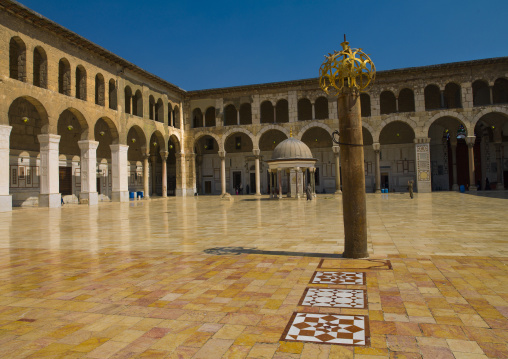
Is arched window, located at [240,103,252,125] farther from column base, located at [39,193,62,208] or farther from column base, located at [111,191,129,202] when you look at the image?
column base, located at [39,193,62,208]

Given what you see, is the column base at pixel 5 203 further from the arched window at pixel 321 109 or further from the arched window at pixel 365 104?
the arched window at pixel 365 104

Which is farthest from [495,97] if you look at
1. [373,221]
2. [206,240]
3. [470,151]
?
[206,240]

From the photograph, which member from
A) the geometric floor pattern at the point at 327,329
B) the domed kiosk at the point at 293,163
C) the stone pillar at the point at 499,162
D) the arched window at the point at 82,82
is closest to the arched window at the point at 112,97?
the arched window at the point at 82,82

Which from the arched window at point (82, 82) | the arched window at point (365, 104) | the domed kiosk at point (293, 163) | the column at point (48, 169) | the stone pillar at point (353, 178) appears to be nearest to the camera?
the stone pillar at point (353, 178)

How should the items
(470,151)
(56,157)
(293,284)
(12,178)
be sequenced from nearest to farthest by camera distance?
(293,284)
(56,157)
(12,178)
(470,151)

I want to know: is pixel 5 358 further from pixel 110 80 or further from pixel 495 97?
pixel 495 97

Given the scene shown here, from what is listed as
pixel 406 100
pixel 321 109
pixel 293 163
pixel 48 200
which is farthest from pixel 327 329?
pixel 406 100

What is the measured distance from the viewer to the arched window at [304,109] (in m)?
32.8

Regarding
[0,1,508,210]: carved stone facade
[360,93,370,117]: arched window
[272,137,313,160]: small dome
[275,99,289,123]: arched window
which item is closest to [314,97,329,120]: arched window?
[0,1,508,210]: carved stone facade

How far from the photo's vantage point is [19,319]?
340cm

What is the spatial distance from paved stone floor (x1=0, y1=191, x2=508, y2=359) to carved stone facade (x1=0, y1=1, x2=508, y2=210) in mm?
14748

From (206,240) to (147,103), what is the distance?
73.3ft

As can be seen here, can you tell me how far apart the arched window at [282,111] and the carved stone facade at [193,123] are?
0.30ft

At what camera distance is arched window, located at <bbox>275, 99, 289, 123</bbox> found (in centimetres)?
3375
